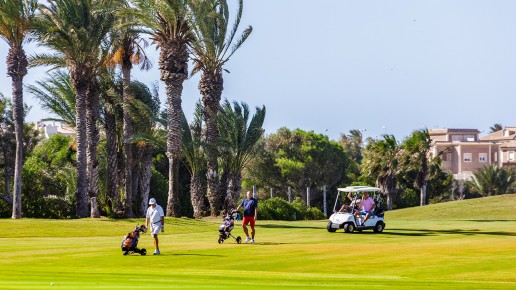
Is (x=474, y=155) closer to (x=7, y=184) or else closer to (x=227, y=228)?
(x=7, y=184)

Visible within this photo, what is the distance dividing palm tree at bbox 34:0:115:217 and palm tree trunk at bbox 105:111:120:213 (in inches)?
142

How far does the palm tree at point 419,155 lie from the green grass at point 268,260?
4537 cm

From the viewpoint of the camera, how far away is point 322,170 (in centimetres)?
10519

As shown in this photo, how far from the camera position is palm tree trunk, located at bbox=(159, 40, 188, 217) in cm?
5475

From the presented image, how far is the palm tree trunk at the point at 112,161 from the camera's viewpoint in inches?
2271

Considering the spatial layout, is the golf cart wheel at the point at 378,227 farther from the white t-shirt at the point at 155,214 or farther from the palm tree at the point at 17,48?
the palm tree at the point at 17,48

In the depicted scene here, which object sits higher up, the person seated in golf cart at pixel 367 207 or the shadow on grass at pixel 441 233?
the person seated in golf cart at pixel 367 207

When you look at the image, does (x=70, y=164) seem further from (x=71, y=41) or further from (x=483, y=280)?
(x=483, y=280)

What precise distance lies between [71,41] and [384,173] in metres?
41.6

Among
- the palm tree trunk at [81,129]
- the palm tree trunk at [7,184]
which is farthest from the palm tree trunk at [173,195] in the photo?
the palm tree trunk at [7,184]

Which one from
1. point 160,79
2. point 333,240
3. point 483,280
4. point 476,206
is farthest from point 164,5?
point 483,280

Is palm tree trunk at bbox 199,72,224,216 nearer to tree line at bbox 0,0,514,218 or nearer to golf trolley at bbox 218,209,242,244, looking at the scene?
tree line at bbox 0,0,514,218

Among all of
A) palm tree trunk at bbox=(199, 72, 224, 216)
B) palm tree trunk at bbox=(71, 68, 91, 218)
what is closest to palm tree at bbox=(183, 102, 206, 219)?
palm tree trunk at bbox=(199, 72, 224, 216)

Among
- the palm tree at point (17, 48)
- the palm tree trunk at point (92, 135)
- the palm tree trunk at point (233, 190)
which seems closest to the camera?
the palm tree at point (17, 48)
